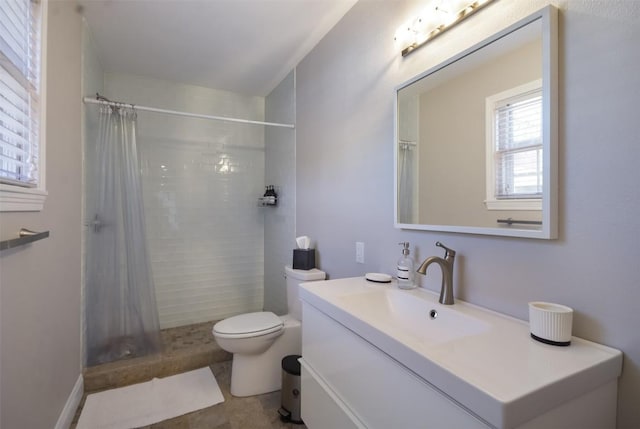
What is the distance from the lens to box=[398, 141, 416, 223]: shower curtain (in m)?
1.41

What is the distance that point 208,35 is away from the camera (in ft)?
6.95

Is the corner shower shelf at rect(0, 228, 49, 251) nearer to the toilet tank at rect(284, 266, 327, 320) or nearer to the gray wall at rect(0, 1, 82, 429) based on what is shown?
the gray wall at rect(0, 1, 82, 429)

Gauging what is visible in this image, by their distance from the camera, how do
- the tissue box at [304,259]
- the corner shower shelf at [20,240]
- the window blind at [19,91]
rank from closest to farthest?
the corner shower shelf at [20,240] → the window blind at [19,91] → the tissue box at [304,259]

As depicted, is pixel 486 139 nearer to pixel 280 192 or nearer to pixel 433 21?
pixel 433 21

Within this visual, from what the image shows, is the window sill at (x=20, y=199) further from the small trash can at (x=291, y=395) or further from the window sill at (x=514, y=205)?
the window sill at (x=514, y=205)

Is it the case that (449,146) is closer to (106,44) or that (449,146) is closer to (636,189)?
(636,189)

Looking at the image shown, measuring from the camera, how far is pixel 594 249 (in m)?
0.82

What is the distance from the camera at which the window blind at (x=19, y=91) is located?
38.4 inches

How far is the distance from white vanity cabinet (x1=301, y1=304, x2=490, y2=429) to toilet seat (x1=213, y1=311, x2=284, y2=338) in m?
0.54

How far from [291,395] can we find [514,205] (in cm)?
150

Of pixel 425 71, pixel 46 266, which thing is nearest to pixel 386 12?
pixel 425 71

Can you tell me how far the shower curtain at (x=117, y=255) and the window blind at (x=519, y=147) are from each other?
2.35m

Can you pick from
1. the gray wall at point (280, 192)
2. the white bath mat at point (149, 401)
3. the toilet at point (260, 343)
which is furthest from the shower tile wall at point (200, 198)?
the toilet at point (260, 343)

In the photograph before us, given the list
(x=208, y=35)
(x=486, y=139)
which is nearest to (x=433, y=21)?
(x=486, y=139)
